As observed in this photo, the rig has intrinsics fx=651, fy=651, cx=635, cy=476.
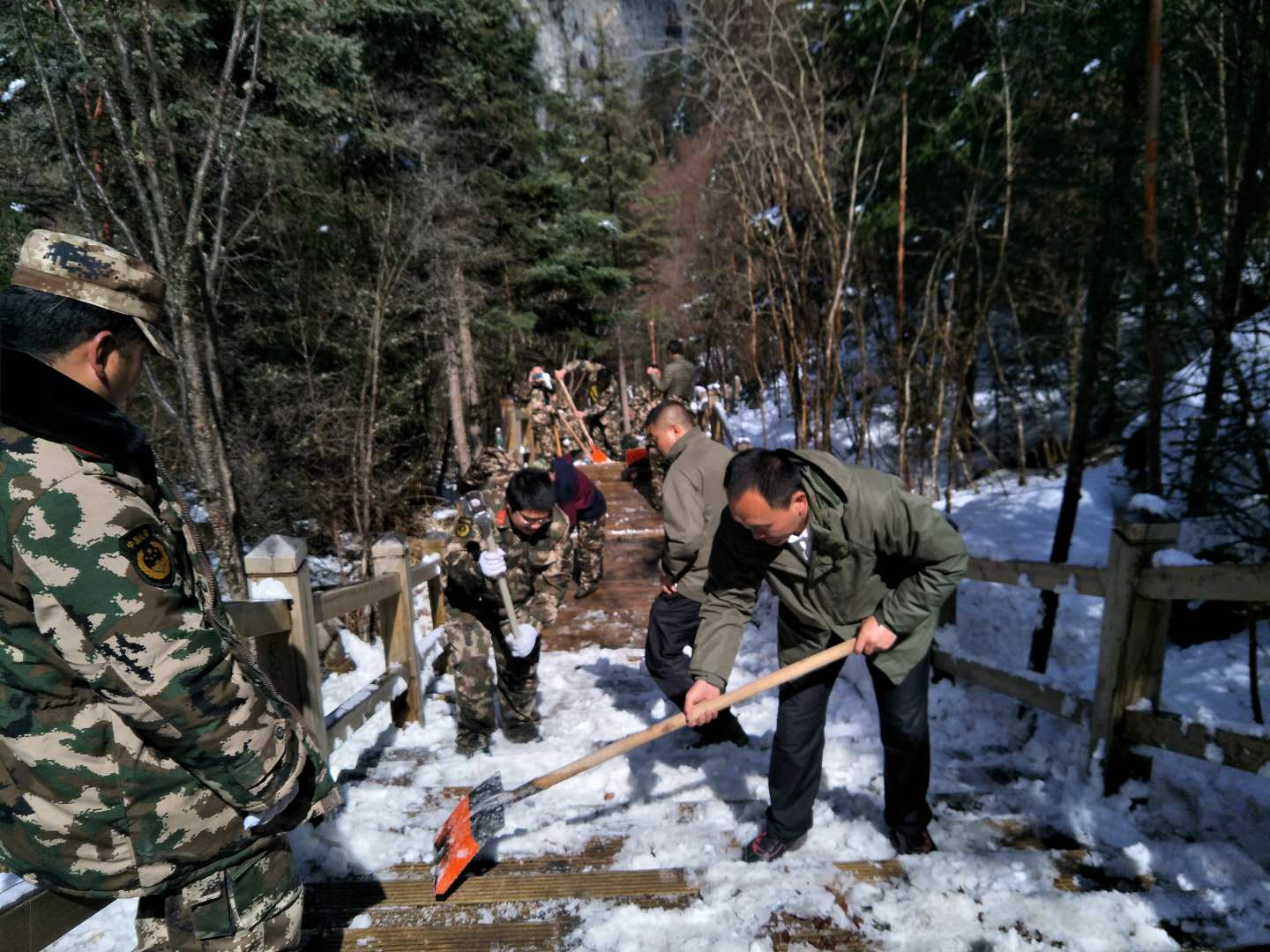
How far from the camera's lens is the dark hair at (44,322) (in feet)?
4.13

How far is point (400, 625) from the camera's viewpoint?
4059 millimetres

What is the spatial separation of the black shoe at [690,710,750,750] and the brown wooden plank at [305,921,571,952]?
5.15 ft

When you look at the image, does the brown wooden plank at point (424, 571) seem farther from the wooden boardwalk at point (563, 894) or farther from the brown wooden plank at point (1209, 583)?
the brown wooden plank at point (1209, 583)

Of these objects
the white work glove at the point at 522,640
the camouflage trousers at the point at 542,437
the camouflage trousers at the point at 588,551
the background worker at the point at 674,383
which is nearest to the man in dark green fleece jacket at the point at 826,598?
the white work glove at the point at 522,640

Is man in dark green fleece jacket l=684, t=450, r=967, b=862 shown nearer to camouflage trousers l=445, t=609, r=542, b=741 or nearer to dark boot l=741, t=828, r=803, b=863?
dark boot l=741, t=828, r=803, b=863

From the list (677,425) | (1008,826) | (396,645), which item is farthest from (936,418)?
(396,645)

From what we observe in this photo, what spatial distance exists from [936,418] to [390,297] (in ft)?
30.3

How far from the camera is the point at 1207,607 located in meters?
4.96

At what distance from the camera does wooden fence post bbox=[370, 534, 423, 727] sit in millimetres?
4027

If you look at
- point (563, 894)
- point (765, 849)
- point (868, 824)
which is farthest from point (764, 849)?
point (563, 894)

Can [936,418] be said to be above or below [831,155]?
below

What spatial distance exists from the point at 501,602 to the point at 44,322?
2684 mm

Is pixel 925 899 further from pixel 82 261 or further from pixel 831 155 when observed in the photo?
pixel 831 155

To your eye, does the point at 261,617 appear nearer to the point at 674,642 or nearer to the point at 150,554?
the point at 150,554
